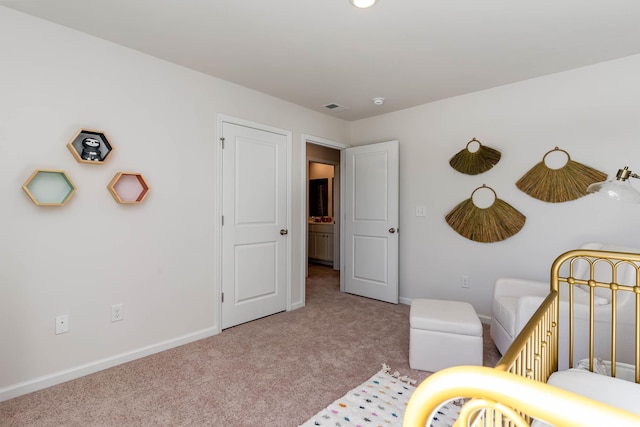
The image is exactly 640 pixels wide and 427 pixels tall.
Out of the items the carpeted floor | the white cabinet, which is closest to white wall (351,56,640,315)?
the carpeted floor

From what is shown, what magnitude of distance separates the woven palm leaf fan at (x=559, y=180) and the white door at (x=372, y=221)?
134 cm

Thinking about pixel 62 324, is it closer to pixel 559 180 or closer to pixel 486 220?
pixel 486 220

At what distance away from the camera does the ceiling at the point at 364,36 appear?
191 cm

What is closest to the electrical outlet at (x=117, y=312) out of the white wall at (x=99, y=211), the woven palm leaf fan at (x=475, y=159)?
the white wall at (x=99, y=211)

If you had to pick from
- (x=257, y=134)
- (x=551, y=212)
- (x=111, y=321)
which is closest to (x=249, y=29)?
(x=257, y=134)

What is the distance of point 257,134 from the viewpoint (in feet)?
10.7

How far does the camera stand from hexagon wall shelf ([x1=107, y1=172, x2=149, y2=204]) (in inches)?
91.4

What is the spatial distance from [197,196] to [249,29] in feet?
4.68

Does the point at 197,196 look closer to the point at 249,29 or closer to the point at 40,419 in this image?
the point at 249,29

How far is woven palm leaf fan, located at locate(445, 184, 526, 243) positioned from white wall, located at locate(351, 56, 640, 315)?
0.07 meters

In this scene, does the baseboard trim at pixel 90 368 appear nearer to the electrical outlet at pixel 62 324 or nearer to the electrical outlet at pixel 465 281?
the electrical outlet at pixel 62 324

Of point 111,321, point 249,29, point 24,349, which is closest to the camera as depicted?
point 24,349

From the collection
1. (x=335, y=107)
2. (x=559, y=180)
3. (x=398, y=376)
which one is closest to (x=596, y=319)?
(x=398, y=376)

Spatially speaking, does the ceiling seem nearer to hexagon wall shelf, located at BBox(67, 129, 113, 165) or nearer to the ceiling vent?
the ceiling vent
